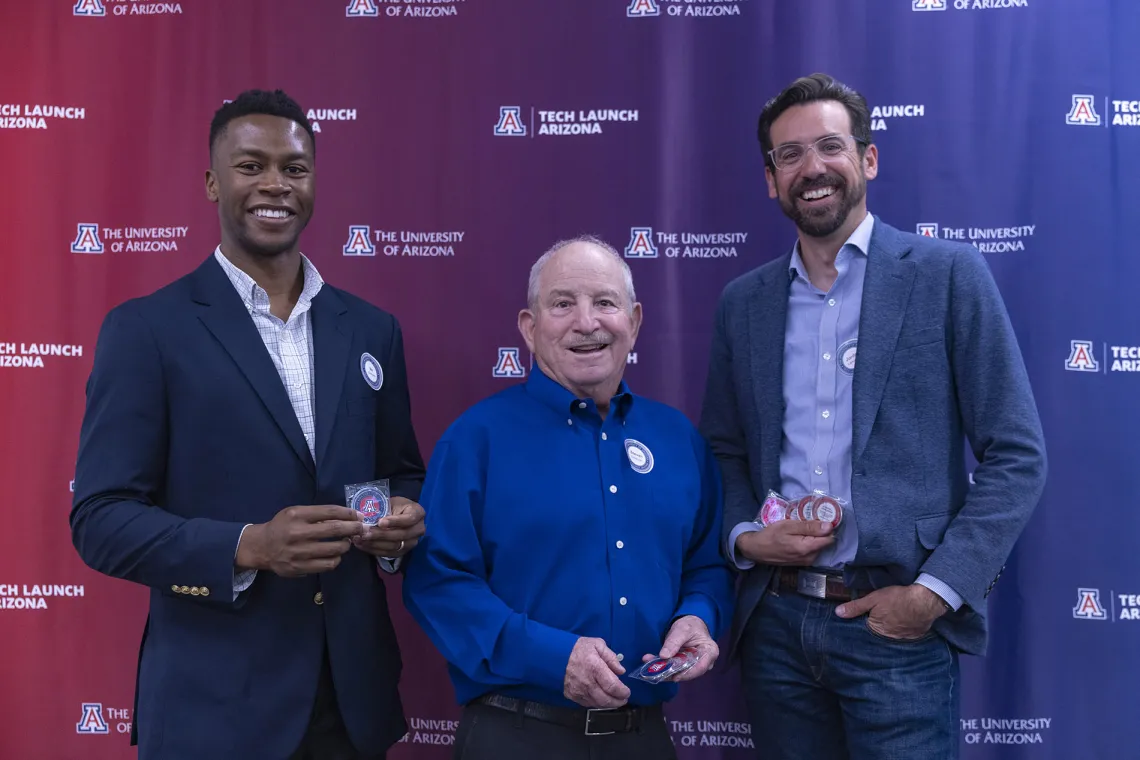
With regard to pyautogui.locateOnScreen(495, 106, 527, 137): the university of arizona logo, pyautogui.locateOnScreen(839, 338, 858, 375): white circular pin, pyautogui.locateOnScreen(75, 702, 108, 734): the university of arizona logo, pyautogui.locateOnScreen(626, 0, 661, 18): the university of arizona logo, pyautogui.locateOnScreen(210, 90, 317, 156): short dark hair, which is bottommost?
pyautogui.locateOnScreen(75, 702, 108, 734): the university of arizona logo

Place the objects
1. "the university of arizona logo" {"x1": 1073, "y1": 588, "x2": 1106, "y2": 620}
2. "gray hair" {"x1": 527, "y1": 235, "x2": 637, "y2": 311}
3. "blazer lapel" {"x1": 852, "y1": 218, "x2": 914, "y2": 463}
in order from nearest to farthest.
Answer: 1. "blazer lapel" {"x1": 852, "y1": 218, "x2": 914, "y2": 463}
2. "gray hair" {"x1": 527, "y1": 235, "x2": 637, "y2": 311}
3. "the university of arizona logo" {"x1": 1073, "y1": 588, "x2": 1106, "y2": 620}

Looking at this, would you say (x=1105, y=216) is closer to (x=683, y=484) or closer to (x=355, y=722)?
(x=683, y=484)

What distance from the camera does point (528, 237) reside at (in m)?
3.39

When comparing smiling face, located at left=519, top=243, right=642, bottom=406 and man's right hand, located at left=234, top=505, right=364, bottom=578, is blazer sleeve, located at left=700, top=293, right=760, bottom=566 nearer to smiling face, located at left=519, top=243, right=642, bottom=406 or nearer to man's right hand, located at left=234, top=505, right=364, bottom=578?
smiling face, located at left=519, top=243, right=642, bottom=406

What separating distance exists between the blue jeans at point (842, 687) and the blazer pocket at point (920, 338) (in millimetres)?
713

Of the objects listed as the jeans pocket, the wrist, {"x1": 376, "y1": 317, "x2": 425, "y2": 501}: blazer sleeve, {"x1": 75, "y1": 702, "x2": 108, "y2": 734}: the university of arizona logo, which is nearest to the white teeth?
the jeans pocket

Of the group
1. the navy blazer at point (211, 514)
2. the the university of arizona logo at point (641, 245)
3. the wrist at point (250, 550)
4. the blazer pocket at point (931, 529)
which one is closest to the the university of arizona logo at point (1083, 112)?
the the university of arizona logo at point (641, 245)

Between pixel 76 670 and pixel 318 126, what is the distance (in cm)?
233

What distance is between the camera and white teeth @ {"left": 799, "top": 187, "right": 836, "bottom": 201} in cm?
240

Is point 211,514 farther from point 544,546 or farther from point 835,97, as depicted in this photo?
point 835,97

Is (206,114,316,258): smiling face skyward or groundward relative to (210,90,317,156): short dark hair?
groundward

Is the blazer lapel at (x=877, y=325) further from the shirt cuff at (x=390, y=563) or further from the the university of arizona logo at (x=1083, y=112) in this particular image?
the the university of arizona logo at (x=1083, y=112)

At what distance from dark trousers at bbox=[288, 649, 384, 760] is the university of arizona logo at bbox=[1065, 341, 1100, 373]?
2796mm

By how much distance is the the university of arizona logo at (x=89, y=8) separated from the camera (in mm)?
3484
